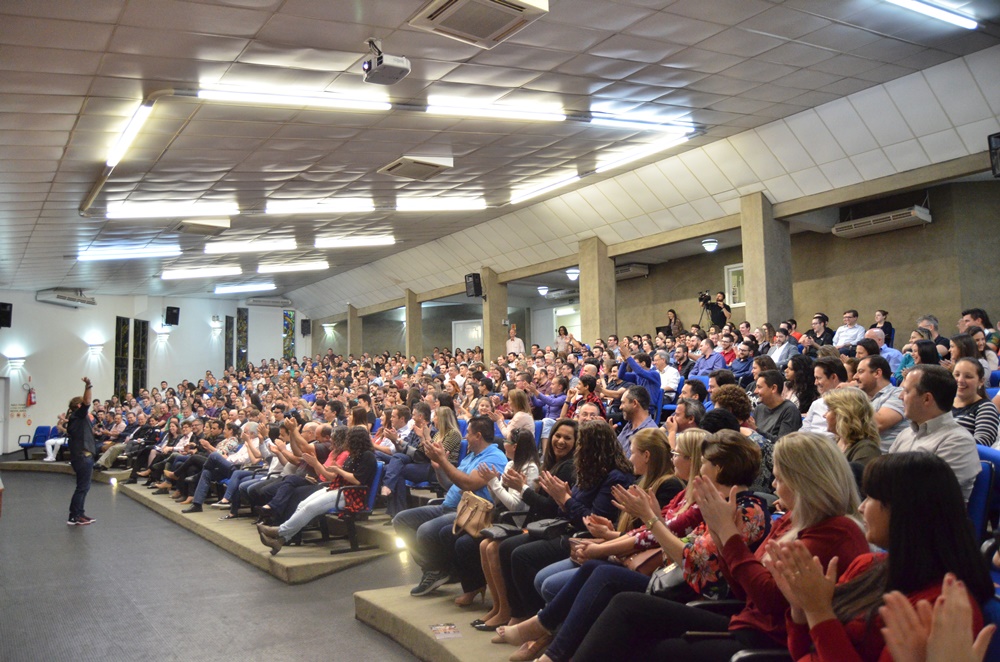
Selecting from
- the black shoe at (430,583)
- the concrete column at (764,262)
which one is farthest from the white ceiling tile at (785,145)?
the black shoe at (430,583)

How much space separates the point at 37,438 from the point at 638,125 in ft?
52.5

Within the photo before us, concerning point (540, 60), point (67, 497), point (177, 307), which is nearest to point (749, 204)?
point (540, 60)

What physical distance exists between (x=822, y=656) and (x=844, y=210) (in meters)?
11.6

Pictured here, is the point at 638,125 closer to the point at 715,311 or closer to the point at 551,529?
the point at 715,311

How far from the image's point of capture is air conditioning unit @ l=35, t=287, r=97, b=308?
18172 mm

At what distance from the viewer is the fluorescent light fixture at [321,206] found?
11251 mm

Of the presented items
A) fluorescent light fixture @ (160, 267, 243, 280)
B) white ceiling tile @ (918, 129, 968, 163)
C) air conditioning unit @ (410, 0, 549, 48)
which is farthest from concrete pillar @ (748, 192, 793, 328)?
fluorescent light fixture @ (160, 267, 243, 280)

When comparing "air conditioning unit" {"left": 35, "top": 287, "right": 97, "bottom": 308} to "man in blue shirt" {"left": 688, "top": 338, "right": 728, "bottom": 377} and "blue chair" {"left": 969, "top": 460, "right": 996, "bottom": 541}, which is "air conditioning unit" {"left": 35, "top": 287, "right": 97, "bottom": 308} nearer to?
"man in blue shirt" {"left": 688, "top": 338, "right": 728, "bottom": 377}

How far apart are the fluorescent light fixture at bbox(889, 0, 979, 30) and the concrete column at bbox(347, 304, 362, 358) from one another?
1723 centimetres

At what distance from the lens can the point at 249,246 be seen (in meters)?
14.5

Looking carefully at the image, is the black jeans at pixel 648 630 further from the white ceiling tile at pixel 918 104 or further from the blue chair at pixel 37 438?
the blue chair at pixel 37 438

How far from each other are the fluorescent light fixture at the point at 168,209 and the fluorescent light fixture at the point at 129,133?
6.62 feet

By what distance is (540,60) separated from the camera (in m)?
6.77

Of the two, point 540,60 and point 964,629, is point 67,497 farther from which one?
point 964,629
